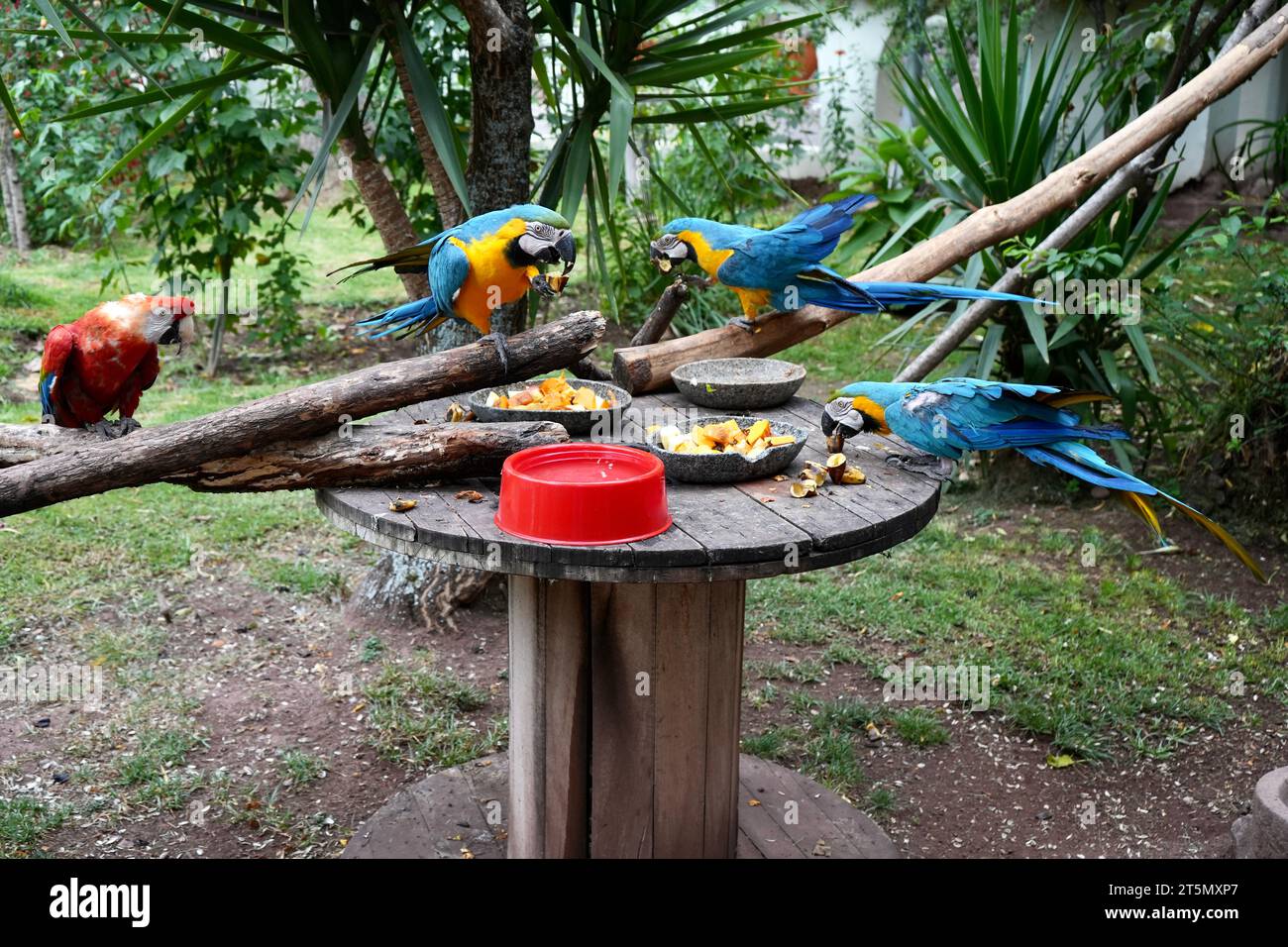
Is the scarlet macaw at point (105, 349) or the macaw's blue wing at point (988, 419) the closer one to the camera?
the macaw's blue wing at point (988, 419)

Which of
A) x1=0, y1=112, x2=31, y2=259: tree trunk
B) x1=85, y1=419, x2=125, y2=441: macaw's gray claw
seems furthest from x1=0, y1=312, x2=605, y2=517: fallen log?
x1=0, y1=112, x2=31, y2=259: tree trunk

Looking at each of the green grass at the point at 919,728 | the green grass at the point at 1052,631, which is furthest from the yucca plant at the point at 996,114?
the green grass at the point at 919,728

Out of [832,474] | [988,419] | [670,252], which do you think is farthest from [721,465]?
[670,252]

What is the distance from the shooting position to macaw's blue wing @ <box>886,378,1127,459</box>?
2.46 m

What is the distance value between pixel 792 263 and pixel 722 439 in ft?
2.34

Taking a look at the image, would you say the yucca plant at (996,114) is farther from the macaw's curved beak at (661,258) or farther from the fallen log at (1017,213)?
the macaw's curved beak at (661,258)

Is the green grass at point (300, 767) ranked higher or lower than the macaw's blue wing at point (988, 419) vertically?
lower

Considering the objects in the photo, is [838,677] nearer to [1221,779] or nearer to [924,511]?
[1221,779]

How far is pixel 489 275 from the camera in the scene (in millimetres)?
2664

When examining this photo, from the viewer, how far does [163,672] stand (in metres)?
3.71

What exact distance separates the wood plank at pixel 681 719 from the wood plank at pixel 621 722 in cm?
2

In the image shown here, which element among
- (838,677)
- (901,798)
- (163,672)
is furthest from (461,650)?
(901,798)

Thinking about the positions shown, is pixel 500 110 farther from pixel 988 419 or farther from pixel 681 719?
pixel 681 719

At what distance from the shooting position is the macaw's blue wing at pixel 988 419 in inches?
97.0
